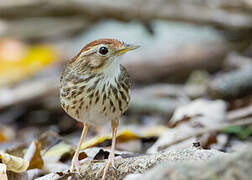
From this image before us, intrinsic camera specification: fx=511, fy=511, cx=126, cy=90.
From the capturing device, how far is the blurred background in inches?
213

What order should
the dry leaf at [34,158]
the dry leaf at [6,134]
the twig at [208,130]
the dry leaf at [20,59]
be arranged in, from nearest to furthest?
the dry leaf at [34,158] < the twig at [208,130] < the dry leaf at [6,134] < the dry leaf at [20,59]

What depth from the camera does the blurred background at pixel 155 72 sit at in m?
5.41

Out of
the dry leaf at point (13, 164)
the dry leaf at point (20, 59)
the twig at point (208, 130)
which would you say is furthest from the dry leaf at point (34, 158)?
the dry leaf at point (20, 59)

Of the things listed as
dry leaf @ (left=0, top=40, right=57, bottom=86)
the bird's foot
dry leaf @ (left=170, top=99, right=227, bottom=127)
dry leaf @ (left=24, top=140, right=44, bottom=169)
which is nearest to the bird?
the bird's foot

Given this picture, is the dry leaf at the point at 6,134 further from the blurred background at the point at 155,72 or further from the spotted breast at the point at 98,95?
the spotted breast at the point at 98,95

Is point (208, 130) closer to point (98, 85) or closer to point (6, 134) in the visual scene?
point (98, 85)

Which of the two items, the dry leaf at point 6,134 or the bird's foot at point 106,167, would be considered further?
the dry leaf at point 6,134

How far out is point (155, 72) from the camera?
8.13 meters

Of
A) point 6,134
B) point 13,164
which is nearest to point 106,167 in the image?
point 13,164

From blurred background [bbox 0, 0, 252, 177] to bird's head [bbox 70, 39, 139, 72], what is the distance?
3.70 feet

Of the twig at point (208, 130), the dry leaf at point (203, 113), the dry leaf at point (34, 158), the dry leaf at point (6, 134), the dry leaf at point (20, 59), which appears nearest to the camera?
the dry leaf at point (34, 158)

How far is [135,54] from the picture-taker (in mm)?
8539

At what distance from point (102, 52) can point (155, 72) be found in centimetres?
443

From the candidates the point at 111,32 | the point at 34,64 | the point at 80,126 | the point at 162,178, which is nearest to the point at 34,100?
the point at 80,126
